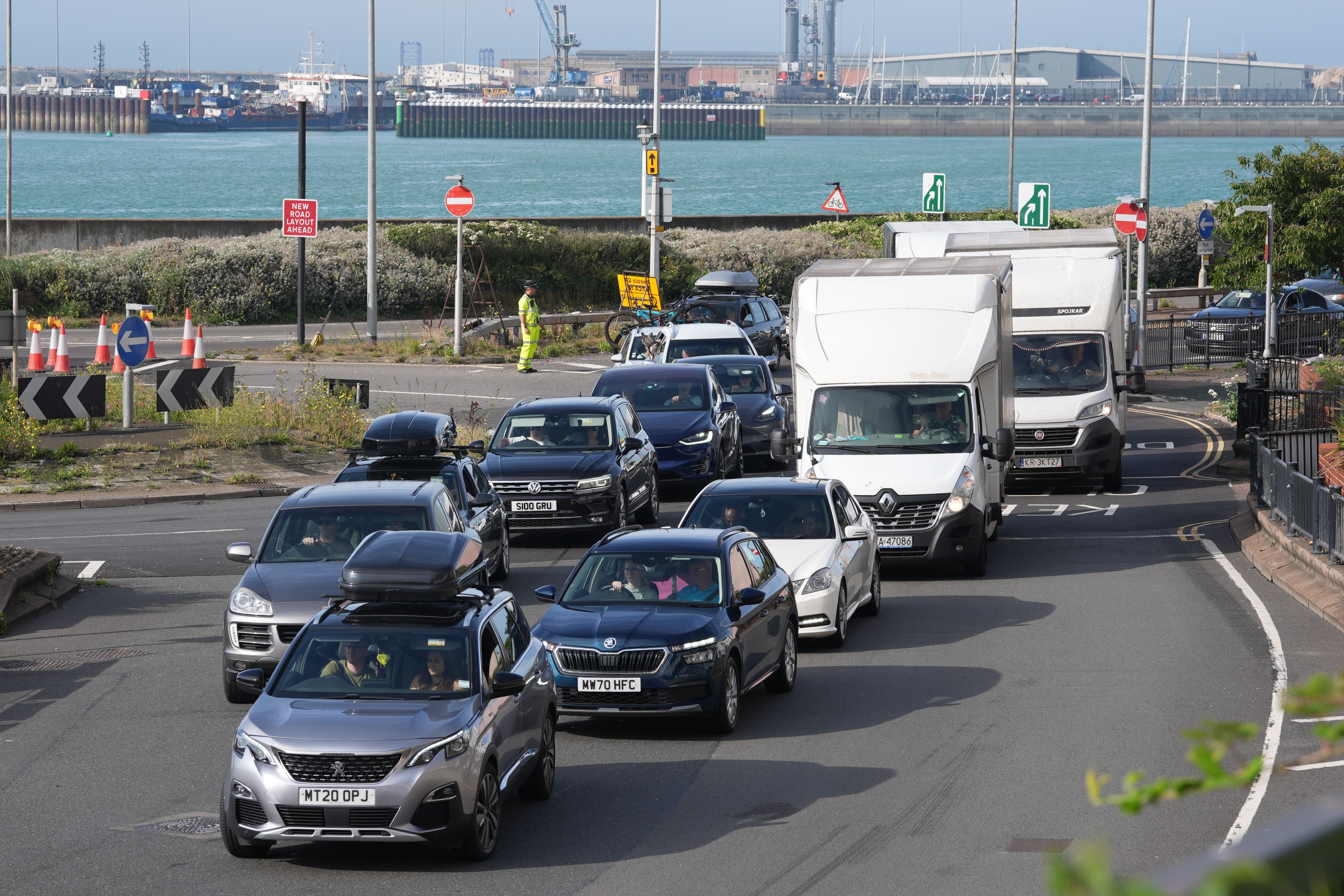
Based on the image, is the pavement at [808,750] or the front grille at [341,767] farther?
the pavement at [808,750]

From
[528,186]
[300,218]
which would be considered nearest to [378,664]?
[300,218]

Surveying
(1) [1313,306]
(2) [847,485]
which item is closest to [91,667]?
(2) [847,485]

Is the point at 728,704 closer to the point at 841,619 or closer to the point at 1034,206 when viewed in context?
the point at 841,619

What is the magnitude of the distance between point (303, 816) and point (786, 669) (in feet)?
17.6

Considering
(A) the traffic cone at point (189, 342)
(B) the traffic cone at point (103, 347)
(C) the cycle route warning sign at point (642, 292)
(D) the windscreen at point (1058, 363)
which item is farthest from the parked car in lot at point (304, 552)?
(C) the cycle route warning sign at point (642, 292)

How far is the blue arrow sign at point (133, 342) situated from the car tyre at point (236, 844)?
16.5 m

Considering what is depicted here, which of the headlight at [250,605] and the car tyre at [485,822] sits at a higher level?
the headlight at [250,605]

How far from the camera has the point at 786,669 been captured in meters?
13.0

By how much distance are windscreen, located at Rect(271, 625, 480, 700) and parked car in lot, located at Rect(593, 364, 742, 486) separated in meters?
Answer: 13.6

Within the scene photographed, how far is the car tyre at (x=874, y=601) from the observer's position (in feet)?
53.2

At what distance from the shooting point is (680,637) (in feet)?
38.1

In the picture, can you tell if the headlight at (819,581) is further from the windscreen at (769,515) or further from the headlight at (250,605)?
the headlight at (250,605)

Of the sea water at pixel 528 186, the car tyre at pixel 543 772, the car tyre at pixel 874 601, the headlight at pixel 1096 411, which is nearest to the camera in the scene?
the car tyre at pixel 543 772

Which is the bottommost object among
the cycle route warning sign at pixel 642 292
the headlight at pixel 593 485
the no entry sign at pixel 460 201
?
the headlight at pixel 593 485
